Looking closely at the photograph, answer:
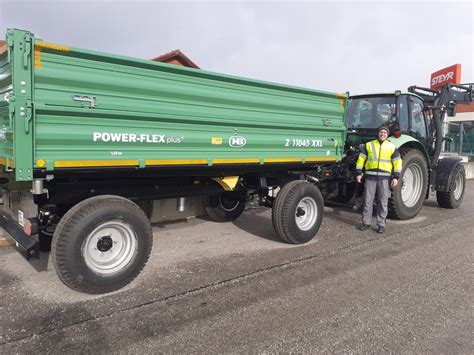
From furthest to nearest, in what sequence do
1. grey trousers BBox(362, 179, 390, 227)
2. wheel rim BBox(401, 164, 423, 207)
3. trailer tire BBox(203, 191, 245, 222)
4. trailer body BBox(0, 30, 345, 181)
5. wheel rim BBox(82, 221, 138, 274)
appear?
wheel rim BBox(401, 164, 423, 207) → trailer tire BBox(203, 191, 245, 222) → grey trousers BBox(362, 179, 390, 227) → wheel rim BBox(82, 221, 138, 274) → trailer body BBox(0, 30, 345, 181)

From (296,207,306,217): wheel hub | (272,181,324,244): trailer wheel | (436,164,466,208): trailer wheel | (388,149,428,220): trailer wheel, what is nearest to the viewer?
(272,181,324,244): trailer wheel

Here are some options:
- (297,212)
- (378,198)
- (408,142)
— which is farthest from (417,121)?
(297,212)

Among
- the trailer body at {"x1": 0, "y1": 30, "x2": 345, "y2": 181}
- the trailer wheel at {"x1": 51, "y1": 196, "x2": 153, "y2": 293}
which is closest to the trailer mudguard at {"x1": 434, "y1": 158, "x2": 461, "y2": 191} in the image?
the trailer body at {"x1": 0, "y1": 30, "x2": 345, "y2": 181}

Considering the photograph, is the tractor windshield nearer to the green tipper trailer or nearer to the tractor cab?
the tractor cab

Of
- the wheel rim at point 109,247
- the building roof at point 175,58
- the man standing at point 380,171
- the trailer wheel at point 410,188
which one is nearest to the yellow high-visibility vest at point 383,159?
the man standing at point 380,171

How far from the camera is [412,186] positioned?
23.7 feet

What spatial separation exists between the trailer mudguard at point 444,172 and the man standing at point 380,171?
2.49 m

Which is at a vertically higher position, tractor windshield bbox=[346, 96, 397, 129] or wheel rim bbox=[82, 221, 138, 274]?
tractor windshield bbox=[346, 96, 397, 129]

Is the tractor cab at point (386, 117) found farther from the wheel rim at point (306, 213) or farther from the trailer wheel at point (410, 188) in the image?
the wheel rim at point (306, 213)

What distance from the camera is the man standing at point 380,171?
233 inches

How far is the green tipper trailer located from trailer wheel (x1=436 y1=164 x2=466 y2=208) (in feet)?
16.7

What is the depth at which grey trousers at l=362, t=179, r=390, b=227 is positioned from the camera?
6.00 meters

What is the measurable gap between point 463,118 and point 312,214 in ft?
85.1

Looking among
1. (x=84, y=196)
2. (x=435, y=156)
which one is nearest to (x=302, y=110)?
(x=84, y=196)
